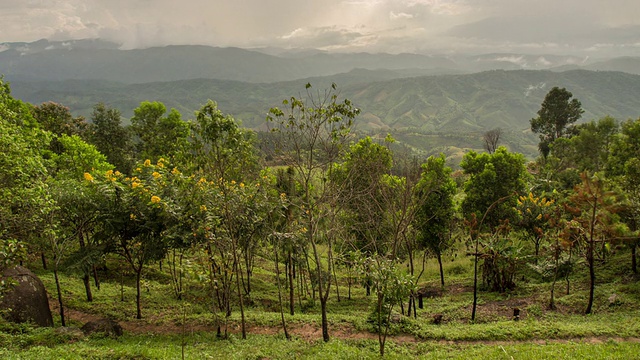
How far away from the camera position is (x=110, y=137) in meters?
38.4

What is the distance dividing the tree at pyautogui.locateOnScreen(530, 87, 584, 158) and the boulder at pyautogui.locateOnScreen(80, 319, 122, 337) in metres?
62.4

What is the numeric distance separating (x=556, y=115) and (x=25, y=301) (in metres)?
69.4

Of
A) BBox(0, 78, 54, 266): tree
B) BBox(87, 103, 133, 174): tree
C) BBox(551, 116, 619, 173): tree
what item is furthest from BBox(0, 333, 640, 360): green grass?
BBox(551, 116, 619, 173): tree

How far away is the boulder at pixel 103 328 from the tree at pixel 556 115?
6243cm

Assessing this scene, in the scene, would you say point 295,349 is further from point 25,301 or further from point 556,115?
point 556,115

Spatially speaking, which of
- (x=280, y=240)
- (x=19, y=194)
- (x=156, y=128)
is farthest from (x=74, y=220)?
(x=156, y=128)

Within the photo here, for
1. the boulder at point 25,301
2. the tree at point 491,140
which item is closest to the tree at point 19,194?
the boulder at point 25,301

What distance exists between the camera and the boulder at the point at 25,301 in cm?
1226

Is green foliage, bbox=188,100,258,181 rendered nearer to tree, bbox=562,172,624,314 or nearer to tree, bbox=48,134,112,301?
tree, bbox=48,134,112,301

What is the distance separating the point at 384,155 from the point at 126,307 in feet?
52.5

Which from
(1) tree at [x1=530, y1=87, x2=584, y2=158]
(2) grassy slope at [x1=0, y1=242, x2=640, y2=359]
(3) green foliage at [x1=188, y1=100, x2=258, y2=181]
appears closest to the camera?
(2) grassy slope at [x1=0, y1=242, x2=640, y2=359]

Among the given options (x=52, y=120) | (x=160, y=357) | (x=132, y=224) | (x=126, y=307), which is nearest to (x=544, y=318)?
(x=160, y=357)

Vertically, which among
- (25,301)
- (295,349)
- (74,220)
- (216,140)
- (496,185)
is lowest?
(295,349)

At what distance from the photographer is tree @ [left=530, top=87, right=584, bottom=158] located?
5716 centimetres
